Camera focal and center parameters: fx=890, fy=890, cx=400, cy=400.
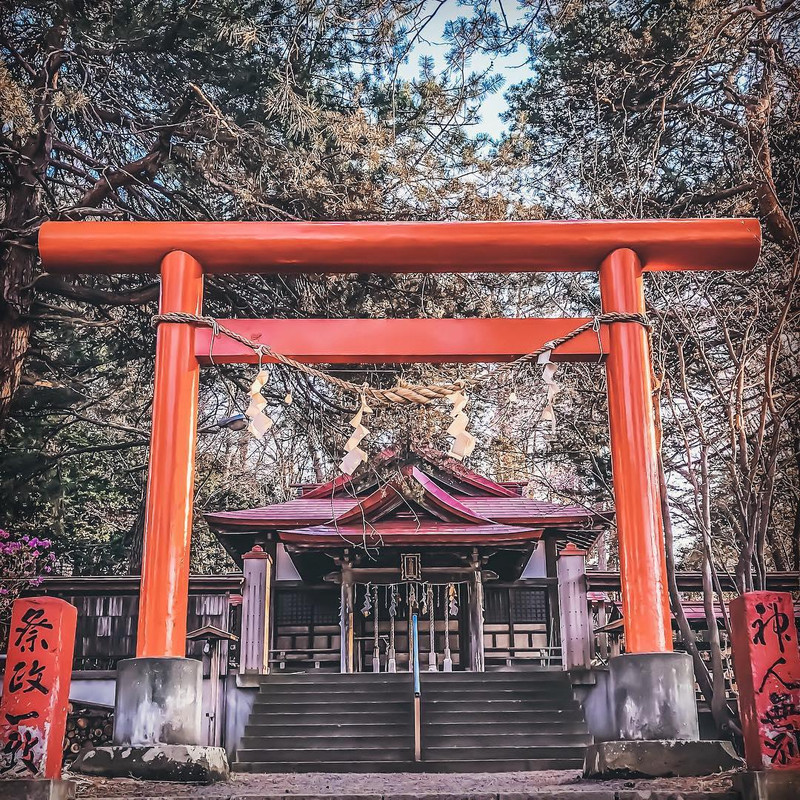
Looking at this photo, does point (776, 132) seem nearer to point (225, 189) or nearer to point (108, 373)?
point (225, 189)

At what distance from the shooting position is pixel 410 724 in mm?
13836

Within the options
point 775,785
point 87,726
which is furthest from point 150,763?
point 87,726

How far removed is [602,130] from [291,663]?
12.1 metres

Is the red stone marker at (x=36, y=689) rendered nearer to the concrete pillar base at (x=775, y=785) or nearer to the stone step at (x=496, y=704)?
the concrete pillar base at (x=775, y=785)

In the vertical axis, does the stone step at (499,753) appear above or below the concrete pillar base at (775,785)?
below

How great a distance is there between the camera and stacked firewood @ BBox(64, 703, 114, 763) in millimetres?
13039

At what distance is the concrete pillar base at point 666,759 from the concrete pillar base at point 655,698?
0.13 metres

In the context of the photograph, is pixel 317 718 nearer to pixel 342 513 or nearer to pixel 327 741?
pixel 327 741

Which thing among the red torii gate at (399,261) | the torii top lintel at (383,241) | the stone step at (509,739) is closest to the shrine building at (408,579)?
the stone step at (509,739)

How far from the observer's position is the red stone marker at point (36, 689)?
4.80 meters

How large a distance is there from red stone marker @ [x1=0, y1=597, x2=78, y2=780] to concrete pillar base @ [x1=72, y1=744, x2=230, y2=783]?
69cm

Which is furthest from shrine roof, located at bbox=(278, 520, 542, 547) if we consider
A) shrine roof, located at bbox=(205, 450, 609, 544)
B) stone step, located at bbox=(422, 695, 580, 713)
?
stone step, located at bbox=(422, 695, 580, 713)

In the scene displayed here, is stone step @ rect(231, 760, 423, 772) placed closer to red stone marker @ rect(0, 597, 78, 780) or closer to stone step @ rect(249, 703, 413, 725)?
stone step @ rect(249, 703, 413, 725)

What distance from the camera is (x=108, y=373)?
13711 mm
